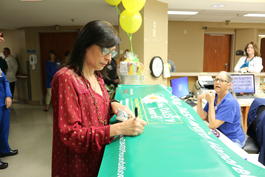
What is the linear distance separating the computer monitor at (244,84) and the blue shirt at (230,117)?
166 centimetres

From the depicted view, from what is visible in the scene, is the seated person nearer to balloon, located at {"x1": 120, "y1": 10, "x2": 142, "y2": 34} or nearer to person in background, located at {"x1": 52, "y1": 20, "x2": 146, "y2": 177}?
balloon, located at {"x1": 120, "y1": 10, "x2": 142, "y2": 34}

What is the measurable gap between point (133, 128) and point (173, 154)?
217 millimetres

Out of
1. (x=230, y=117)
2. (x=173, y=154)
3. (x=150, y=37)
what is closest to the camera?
(x=173, y=154)

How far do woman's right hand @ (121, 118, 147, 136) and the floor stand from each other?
2438 millimetres

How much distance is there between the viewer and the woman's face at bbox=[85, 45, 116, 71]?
0.99 metres

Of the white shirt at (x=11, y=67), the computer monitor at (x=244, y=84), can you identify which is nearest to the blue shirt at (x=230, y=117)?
the computer monitor at (x=244, y=84)

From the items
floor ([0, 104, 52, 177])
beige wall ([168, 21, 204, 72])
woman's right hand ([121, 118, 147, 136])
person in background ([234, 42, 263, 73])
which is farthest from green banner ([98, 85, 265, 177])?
beige wall ([168, 21, 204, 72])

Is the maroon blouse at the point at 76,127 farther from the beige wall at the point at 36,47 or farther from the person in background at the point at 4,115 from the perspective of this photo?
the beige wall at the point at 36,47

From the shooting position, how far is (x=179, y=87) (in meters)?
3.38

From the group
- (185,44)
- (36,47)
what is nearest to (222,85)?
(185,44)

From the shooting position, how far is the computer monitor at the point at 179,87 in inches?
129

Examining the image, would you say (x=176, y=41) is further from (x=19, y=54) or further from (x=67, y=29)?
(x=19, y=54)

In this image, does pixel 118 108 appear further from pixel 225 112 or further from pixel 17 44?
pixel 17 44

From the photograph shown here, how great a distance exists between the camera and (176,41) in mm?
7355
